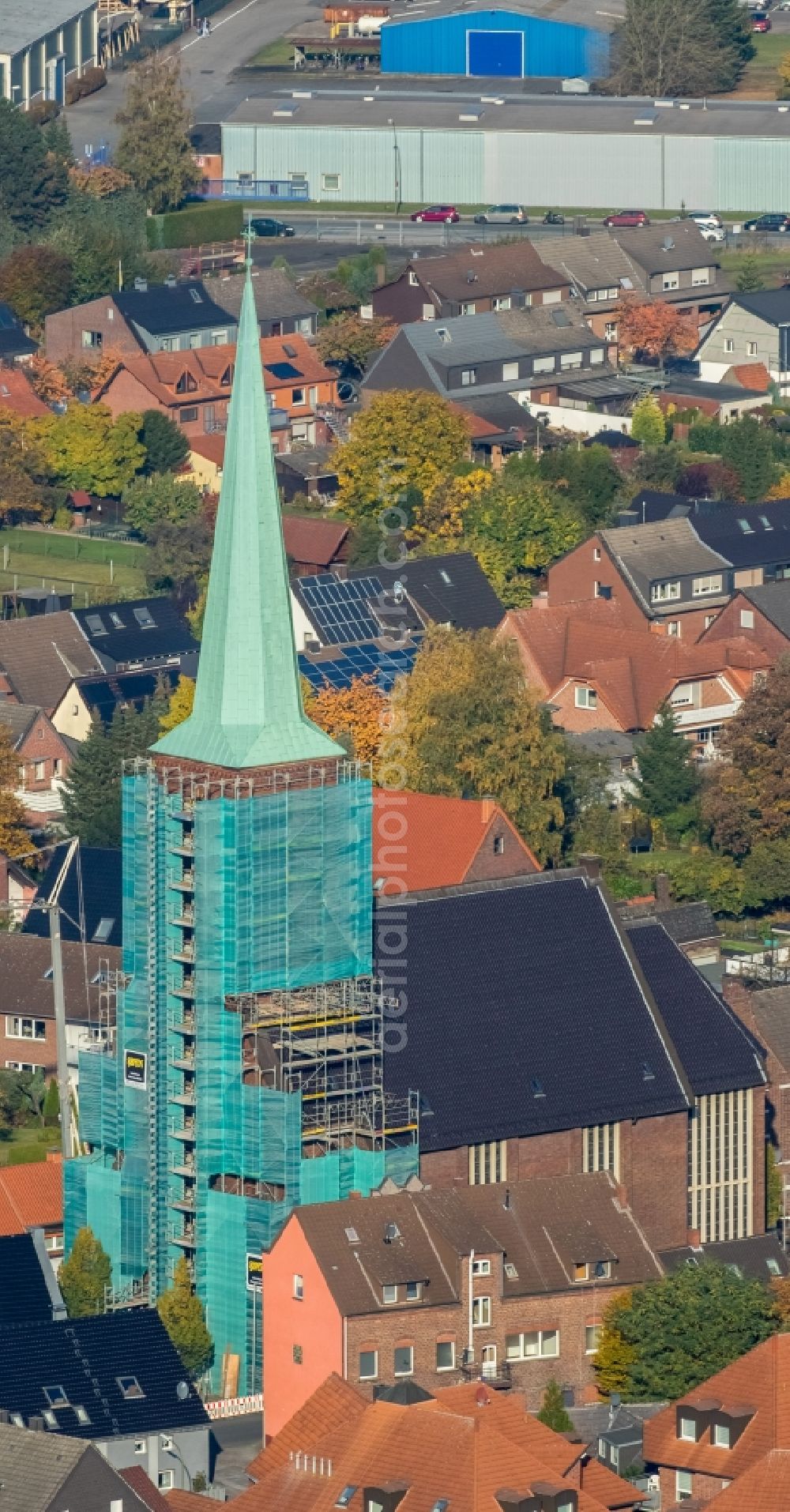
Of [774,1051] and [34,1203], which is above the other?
[774,1051]

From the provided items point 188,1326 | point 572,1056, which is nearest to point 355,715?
point 572,1056

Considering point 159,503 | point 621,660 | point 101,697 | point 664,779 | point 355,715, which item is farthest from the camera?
point 159,503

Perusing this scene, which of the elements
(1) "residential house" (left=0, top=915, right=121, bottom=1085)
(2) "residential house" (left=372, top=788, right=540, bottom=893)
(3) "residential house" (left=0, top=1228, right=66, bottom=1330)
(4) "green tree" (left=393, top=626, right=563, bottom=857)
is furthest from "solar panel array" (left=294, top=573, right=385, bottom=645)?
(3) "residential house" (left=0, top=1228, right=66, bottom=1330)

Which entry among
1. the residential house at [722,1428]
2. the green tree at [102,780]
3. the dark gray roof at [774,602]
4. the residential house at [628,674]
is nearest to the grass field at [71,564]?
the residential house at [628,674]

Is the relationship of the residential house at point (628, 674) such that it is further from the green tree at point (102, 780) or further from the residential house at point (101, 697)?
the green tree at point (102, 780)

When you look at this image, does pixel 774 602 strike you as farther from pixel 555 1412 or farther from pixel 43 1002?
pixel 555 1412

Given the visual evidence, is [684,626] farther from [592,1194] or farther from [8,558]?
[592,1194]

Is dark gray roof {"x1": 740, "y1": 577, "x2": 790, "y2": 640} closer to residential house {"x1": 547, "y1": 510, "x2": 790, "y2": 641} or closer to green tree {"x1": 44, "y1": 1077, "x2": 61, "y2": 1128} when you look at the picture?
residential house {"x1": 547, "y1": 510, "x2": 790, "y2": 641}

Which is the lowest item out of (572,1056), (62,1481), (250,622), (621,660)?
(621,660)
